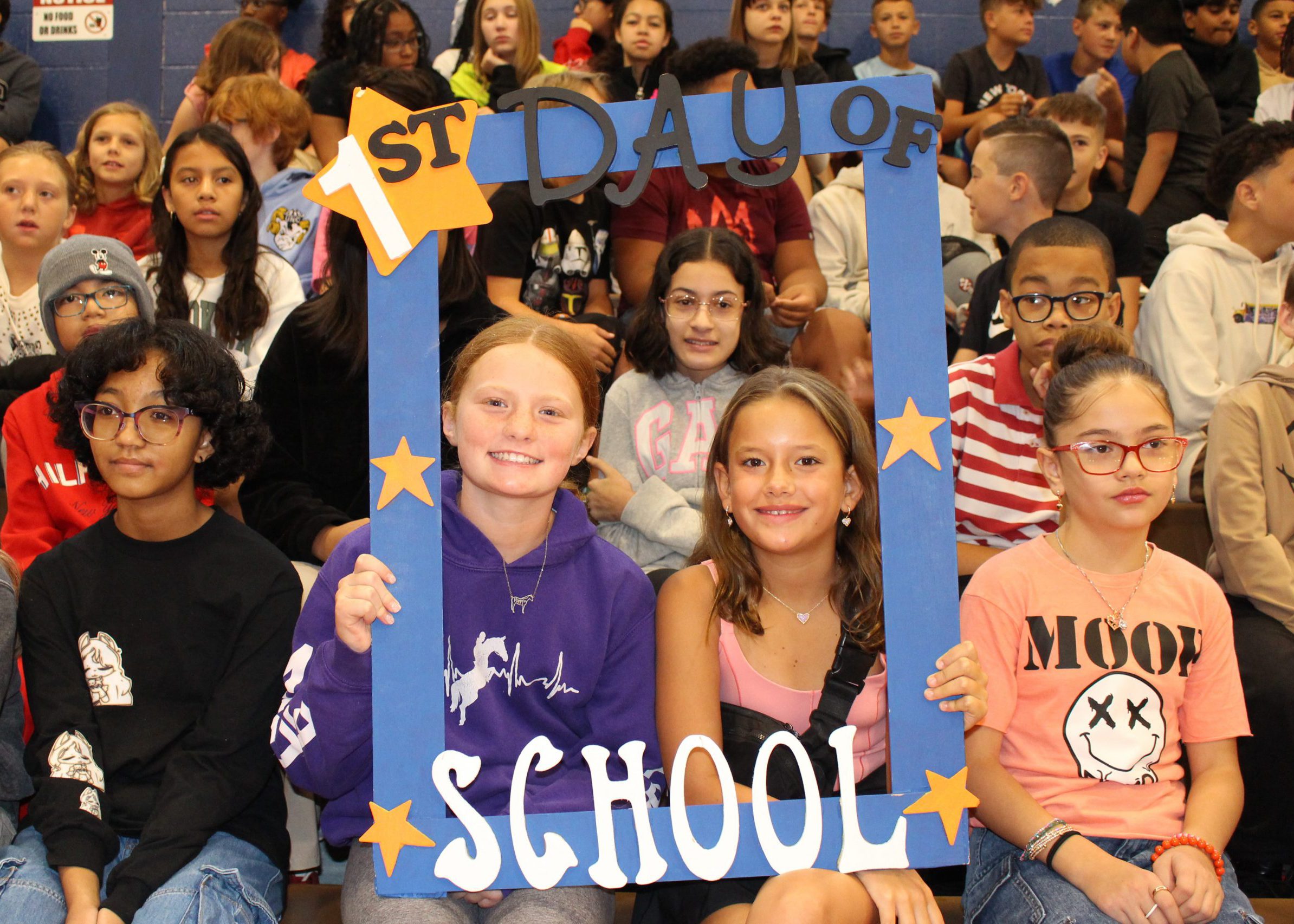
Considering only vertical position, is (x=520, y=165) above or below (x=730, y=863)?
above

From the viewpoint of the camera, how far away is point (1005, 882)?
189 centimetres

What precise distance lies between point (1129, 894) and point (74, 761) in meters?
1.65

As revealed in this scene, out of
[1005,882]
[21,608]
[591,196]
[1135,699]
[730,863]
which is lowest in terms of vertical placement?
[1005,882]

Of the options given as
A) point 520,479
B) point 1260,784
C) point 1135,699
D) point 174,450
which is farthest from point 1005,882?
point 174,450

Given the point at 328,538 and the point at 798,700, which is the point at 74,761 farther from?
the point at 798,700

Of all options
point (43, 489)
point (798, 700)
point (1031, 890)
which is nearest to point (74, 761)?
point (43, 489)

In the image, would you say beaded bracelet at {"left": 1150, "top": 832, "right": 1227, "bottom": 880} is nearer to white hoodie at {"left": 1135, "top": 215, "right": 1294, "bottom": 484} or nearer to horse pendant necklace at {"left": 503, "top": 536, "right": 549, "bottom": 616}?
horse pendant necklace at {"left": 503, "top": 536, "right": 549, "bottom": 616}

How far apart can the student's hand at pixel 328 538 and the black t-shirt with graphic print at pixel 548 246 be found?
114 cm

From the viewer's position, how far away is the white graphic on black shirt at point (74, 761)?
1.89m

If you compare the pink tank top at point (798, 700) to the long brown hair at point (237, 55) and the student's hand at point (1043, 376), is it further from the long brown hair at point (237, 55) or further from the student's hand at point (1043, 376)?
the long brown hair at point (237, 55)

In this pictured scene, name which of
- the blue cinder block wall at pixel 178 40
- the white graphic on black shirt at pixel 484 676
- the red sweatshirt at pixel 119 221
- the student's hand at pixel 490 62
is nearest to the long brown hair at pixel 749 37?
the student's hand at pixel 490 62

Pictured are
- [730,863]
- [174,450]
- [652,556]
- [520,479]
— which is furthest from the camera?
[652,556]

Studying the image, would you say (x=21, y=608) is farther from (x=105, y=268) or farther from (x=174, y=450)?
(x=105, y=268)

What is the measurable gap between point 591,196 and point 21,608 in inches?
79.9
